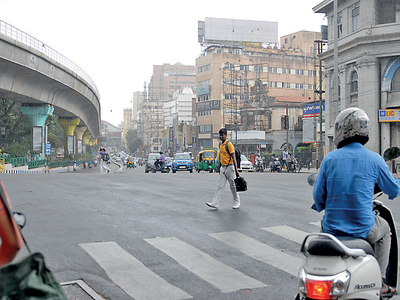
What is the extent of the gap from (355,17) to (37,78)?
2584cm

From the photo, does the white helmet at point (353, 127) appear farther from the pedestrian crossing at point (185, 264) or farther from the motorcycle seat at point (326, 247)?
the pedestrian crossing at point (185, 264)

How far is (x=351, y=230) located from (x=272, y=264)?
2533 millimetres

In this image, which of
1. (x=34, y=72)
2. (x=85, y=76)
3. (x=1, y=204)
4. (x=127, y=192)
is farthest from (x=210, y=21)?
(x=1, y=204)

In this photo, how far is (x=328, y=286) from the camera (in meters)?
2.74

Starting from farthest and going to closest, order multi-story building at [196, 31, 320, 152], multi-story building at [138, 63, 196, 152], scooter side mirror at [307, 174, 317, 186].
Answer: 1. multi-story building at [138, 63, 196, 152]
2. multi-story building at [196, 31, 320, 152]
3. scooter side mirror at [307, 174, 317, 186]

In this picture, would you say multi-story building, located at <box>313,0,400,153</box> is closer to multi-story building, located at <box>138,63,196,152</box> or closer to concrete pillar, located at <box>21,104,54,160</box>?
concrete pillar, located at <box>21,104,54,160</box>

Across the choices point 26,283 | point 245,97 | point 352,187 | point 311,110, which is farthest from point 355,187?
point 245,97

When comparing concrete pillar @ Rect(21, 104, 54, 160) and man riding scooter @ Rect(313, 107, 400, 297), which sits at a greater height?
concrete pillar @ Rect(21, 104, 54, 160)

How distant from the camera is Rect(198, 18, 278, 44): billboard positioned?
87.2 meters

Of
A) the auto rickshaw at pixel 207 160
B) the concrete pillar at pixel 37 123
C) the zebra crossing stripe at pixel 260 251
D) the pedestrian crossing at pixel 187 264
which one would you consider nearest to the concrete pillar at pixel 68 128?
the concrete pillar at pixel 37 123

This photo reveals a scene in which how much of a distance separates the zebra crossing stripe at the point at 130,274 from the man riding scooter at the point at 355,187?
193 cm

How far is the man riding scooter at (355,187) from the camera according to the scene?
124 inches

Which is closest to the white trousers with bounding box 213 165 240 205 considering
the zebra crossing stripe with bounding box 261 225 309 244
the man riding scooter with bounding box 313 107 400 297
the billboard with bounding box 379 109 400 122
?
the zebra crossing stripe with bounding box 261 225 309 244

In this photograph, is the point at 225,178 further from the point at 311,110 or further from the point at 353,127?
the point at 311,110
